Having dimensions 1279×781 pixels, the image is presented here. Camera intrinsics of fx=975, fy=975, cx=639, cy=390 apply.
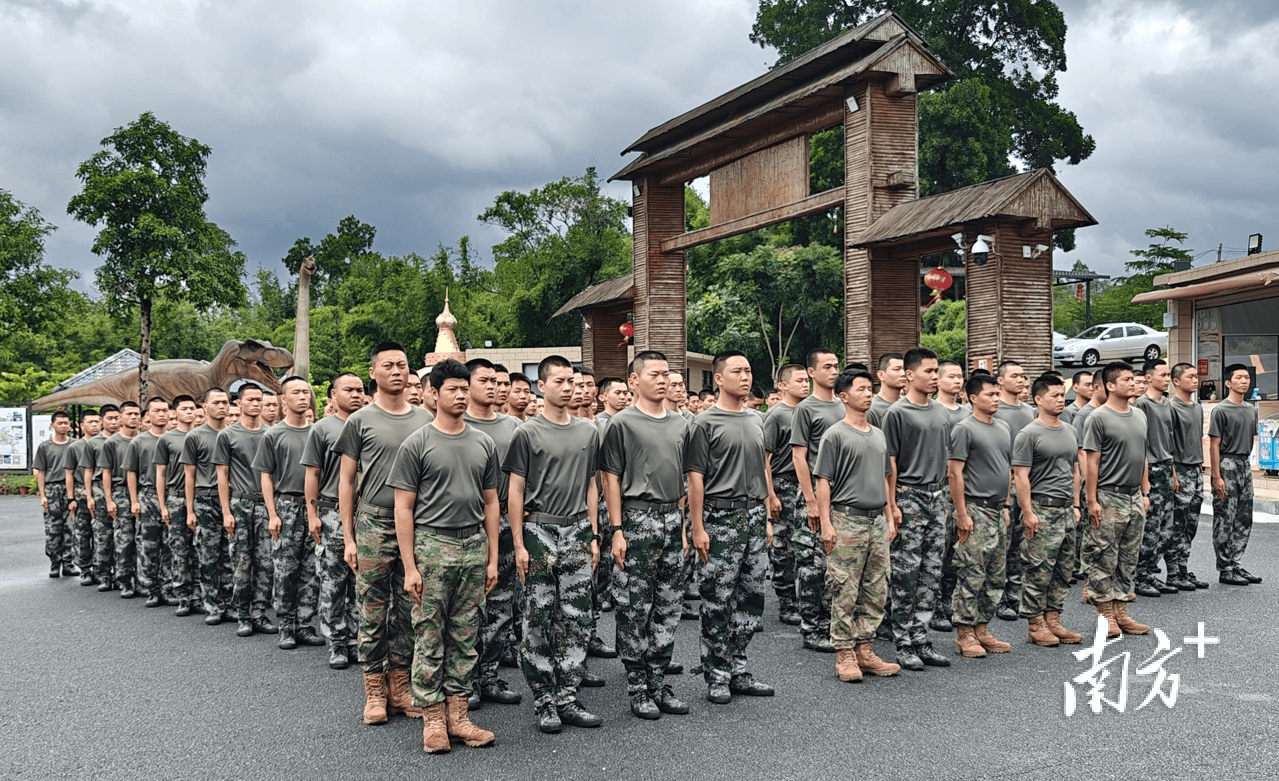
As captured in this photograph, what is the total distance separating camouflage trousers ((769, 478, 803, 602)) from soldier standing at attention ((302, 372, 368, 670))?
348 cm

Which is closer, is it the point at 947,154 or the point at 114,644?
the point at 114,644

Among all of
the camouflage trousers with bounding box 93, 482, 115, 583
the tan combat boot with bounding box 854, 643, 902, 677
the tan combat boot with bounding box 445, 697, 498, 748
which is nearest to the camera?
the tan combat boot with bounding box 445, 697, 498, 748

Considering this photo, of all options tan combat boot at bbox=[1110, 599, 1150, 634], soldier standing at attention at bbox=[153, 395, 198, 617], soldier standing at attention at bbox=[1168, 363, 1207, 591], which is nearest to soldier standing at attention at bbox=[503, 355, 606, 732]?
tan combat boot at bbox=[1110, 599, 1150, 634]

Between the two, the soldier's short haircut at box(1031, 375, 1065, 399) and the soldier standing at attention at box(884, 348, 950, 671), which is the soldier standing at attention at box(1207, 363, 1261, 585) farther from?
the soldier standing at attention at box(884, 348, 950, 671)

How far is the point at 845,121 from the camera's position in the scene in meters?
17.2

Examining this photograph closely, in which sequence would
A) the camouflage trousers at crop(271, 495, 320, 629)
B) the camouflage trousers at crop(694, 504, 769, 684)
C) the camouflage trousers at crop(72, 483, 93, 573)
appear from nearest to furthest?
the camouflage trousers at crop(694, 504, 769, 684) → the camouflage trousers at crop(271, 495, 320, 629) → the camouflage trousers at crop(72, 483, 93, 573)

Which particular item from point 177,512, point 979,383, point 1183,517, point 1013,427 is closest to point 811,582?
point 979,383

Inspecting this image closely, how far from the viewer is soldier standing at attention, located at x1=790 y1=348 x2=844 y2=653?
6922 mm

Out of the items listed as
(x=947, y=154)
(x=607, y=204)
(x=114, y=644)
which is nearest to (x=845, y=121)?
(x=114, y=644)

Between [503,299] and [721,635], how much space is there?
51256mm

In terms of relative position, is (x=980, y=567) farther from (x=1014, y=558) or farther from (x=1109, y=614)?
(x=1014, y=558)

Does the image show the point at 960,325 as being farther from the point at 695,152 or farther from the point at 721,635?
the point at 721,635

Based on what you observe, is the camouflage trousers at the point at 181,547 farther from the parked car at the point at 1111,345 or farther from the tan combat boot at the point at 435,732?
the parked car at the point at 1111,345

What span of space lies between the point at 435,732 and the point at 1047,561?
4378mm
